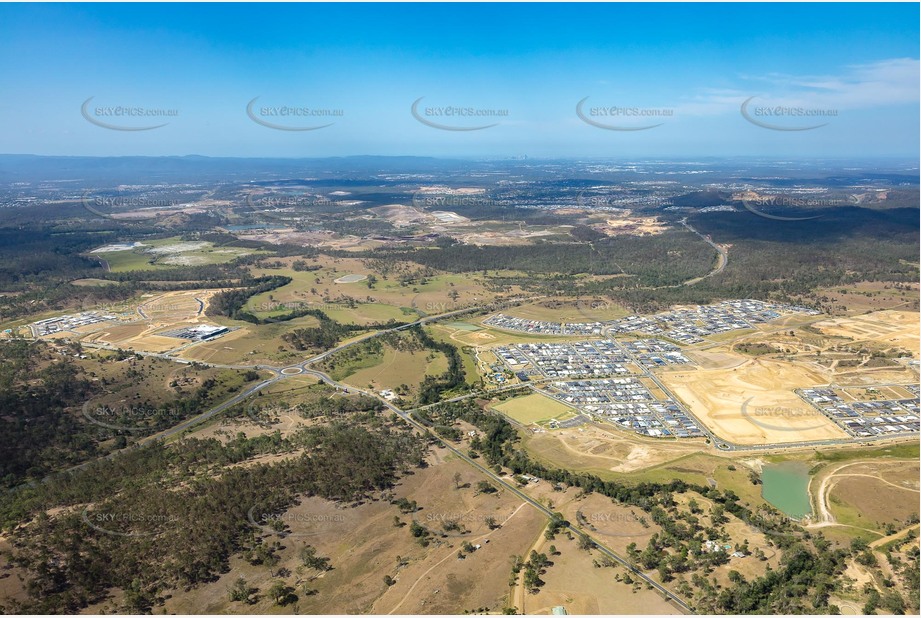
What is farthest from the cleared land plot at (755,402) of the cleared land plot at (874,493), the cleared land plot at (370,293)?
the cleared land plot at (370,293)

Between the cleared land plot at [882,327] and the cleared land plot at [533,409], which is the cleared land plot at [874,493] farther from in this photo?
the cleared land plot at [882,327]

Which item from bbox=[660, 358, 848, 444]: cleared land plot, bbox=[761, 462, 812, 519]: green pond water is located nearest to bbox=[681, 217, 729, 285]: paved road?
bbox=[660, 358, 848, 444]: cleared land plot

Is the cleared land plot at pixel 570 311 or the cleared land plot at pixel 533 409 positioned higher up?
the cleared land plot at pixel 570 311

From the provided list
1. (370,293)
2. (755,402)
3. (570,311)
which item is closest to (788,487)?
(755,402)

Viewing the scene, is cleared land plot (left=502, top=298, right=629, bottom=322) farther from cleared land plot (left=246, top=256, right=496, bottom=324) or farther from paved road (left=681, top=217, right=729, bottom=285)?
paved road (left=681, top=217, right=729, bottom=285)

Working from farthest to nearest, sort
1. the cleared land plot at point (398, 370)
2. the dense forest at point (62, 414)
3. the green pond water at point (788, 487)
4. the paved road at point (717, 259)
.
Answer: the paved road at point (717, 259), the cleared land plot at point (398, 370), the dense forest at point (62, 414), the green pond water at point (788, 487)

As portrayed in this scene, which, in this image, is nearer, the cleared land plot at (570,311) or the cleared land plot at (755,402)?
the cleared land plot at (755,402)
